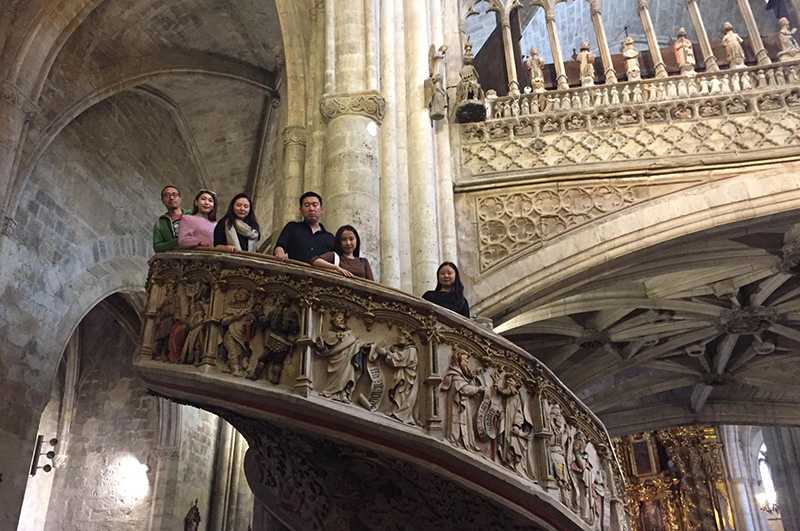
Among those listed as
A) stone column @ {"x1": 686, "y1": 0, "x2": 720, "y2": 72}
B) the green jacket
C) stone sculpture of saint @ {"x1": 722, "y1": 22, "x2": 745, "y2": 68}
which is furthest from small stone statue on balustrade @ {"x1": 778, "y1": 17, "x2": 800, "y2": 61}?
the green jacket

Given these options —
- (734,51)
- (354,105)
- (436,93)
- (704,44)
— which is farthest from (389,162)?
(734,51)

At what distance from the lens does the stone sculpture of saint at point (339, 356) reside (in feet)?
15.2

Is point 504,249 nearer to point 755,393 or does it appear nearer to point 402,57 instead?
point 402,57

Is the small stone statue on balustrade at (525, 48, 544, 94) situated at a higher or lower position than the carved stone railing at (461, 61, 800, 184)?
higher

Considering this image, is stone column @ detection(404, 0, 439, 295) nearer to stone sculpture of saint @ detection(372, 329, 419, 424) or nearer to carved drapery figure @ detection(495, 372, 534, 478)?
carved drapery figure @ detection(495, 372, 534, 478)

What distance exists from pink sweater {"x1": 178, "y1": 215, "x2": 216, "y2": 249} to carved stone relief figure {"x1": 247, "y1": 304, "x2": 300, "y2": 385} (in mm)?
826

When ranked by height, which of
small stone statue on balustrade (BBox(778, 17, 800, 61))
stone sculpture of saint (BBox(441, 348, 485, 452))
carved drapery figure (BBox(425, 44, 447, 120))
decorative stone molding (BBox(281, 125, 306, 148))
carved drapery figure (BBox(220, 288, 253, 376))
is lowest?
stone sculpture of saint (BBox(441, 348, 485, 452))

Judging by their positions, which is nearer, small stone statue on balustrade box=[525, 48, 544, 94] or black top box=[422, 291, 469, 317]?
black top box=[422, 291, 469, 317]

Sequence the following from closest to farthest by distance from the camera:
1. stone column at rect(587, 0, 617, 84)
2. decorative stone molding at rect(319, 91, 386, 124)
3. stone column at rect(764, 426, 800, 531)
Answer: decorative stone molding at rect(319, 91, 386, 124)
stone column at rect(587, 0, 617, 84)
stone column at rect(764, 426, 800, 531)

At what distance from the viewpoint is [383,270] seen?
7215mm

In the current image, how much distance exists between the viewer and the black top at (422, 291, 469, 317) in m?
5.75

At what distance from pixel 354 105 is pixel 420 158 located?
96 cm

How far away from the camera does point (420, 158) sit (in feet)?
27.1

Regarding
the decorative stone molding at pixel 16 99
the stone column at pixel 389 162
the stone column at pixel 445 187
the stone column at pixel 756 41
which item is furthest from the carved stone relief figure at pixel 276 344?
the decorative stone molding at pixel 16 99
